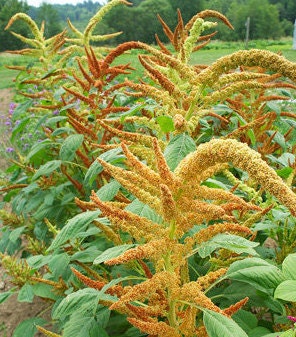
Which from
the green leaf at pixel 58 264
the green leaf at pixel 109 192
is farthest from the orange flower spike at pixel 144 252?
the green leaf at pixel 58 264

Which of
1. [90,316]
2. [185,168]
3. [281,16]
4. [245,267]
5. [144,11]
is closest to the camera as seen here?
[185,168]

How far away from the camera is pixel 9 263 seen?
202 cm

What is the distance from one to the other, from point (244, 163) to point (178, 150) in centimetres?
56

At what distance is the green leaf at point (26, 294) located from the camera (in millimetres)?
1909

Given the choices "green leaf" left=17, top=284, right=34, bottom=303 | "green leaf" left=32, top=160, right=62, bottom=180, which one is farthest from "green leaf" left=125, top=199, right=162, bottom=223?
"green leaf" left=32, top=160, right=62, bottom=180

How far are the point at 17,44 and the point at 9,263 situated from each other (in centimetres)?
3482

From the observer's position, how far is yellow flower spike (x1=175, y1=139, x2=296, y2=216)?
2.76ft

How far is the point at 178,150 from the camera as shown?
1421 millimetres

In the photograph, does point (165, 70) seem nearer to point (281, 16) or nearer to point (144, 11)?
point (144, 11)

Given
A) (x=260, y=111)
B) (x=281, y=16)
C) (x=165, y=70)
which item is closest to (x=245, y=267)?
(x=165, y=70)

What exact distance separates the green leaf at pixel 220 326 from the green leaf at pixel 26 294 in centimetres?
100

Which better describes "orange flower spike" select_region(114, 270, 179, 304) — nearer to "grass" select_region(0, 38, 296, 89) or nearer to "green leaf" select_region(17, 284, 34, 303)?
"green leaf" select_region(17, 284, 34, 303)

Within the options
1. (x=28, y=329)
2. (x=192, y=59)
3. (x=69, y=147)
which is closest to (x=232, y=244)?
(x=69, y=147)

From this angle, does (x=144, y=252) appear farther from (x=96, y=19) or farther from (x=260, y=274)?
(x=96, y=19)
